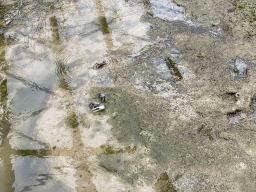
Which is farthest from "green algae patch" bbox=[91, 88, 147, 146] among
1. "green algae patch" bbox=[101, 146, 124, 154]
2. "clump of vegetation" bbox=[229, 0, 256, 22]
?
"clump of vegetation" bbox=[229, 0, 256, 22]

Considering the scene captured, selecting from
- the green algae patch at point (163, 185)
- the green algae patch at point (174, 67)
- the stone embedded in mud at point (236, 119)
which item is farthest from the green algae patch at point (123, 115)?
the stone embedded in mud at point (236, 119)

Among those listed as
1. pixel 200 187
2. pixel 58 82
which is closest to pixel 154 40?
pixel 58 82

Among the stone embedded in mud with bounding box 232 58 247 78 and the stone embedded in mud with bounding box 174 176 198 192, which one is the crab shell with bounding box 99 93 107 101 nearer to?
the stone embedded in mud with bounding box 174 176 198 192

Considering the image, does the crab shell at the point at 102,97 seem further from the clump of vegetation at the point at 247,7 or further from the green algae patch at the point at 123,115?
the clump of vegetation at the point at 247,7

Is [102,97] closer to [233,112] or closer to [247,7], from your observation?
[233,112]

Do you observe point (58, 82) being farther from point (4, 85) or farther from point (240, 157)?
point (240, 157)

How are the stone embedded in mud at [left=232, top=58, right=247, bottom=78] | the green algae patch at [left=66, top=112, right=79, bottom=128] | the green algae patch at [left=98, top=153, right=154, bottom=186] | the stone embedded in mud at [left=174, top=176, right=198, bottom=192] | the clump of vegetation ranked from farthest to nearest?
the clump of vegetation, the stone embedded in mud at [left=232, top=58, right=247, bottom=78], the green algae patch at [left=66, top=112, right=79, bottom=128], the green algae patch at [left=98, top=153, right=154, bottom=186], the stone embedded in mud at [left=174, top=176, right=198, bottom=192]
